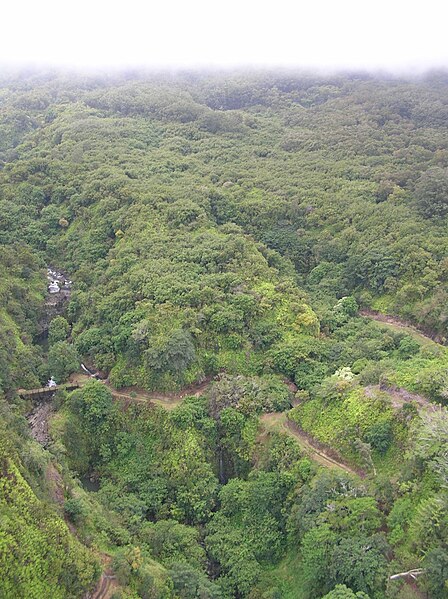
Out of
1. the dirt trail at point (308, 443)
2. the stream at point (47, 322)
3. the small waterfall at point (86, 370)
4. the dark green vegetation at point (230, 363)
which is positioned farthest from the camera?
the small waterfall at point (86, 370)

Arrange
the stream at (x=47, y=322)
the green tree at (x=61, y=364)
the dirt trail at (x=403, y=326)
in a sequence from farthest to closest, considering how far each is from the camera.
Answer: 1. the dirt trail at (x=403, y=326)
2. the green tree at (x=61, y=364)
3. the stream at (x=47, y=322)

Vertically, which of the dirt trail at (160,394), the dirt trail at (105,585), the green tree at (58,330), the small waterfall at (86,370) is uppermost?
the green tree at (58,330)

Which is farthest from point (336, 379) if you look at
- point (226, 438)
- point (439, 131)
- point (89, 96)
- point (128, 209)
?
point (89, 96)

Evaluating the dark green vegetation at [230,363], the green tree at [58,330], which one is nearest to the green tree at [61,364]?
the dark green vegetation at [230,363]

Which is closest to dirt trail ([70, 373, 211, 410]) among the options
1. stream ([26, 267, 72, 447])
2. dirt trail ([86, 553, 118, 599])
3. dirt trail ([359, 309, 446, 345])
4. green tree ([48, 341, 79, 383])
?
green tree ([48, 341, 79, 383])

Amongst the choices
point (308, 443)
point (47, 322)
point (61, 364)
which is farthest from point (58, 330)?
point (308, 443)

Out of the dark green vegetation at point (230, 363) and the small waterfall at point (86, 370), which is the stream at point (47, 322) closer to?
the dark green vegetation at point (230, 363)

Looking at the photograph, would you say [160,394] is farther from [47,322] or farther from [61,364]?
[47,322]

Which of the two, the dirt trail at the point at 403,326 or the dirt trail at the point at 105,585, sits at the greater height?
the dirt trail at the point at 403,326

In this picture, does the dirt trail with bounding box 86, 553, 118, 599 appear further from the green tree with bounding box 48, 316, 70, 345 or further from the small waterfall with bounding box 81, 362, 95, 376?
the green tree with bounding box 48, 316, 70, 345
